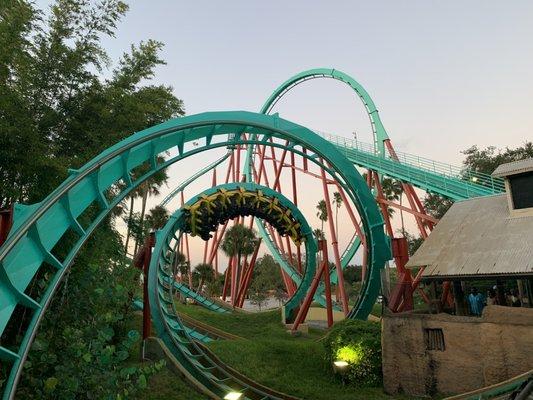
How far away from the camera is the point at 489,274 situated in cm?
862

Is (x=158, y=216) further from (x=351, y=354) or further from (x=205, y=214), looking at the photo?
(x=351, y=354)

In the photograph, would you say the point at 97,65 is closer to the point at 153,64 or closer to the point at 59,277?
the point at 153,64

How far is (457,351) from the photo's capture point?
9.11m

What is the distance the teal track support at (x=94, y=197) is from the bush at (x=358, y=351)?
12.0 ft

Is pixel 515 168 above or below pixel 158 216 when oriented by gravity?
below

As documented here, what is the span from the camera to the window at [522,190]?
33.2 feet

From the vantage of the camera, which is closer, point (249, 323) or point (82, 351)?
point (82, 351)

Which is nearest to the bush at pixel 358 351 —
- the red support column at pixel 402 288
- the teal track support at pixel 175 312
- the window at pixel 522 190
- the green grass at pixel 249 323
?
the red support column at pixel 402 288

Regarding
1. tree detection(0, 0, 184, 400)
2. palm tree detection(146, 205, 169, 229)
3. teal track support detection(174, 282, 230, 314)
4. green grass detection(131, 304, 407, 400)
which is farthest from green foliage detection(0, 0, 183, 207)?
palm tree detection(146, 205, 169, 229)

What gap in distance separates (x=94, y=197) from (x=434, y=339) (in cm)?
892

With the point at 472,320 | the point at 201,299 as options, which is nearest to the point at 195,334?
the point at 201,299

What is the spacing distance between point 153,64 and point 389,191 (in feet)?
98.9

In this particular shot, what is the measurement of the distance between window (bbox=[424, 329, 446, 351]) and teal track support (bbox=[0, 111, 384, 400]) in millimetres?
4551

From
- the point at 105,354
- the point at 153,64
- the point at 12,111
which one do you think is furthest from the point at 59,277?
the point at 153,64
